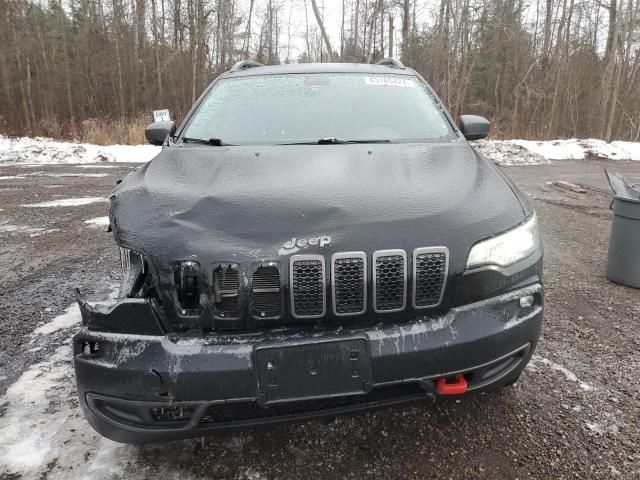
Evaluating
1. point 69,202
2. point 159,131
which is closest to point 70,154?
point 69,202

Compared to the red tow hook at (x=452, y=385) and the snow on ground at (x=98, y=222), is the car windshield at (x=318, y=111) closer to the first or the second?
the red tow hook at (x=452, y=385)

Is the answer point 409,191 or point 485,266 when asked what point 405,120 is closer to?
point 409,191

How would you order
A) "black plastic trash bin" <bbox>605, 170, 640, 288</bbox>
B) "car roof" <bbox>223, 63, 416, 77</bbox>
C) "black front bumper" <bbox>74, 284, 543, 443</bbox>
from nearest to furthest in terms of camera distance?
"black front bumper" <bbox>74, 284, 543, 443</bbox> → "car roof" <bbox>223, 63, 416, 77</bbox> → "black plastic trash bin" <bbox>605, 170, 640, 288</bbox>

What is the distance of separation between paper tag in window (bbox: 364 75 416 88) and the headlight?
1767 millimetres

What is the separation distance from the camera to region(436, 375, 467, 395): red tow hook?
68.4 inches

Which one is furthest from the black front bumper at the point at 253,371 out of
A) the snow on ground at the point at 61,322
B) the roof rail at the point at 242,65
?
the roof rail at the point at 242,65

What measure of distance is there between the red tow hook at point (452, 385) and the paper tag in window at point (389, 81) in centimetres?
Result: 231

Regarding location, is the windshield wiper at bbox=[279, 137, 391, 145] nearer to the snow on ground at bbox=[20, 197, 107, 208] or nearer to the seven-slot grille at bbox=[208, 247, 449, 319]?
the seven-slot grille at bbox=[208, 247, 449, 319]

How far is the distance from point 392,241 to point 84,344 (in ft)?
3.94

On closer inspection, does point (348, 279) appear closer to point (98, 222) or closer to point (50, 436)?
point (50, 436)

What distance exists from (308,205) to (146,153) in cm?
1517

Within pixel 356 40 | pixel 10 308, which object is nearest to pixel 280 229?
pixel 10 308

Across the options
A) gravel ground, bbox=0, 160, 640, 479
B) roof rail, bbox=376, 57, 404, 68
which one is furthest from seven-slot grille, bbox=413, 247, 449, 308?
roof rail, bbox=376, 57, 404, 68

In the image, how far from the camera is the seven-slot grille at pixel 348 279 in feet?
5.39
